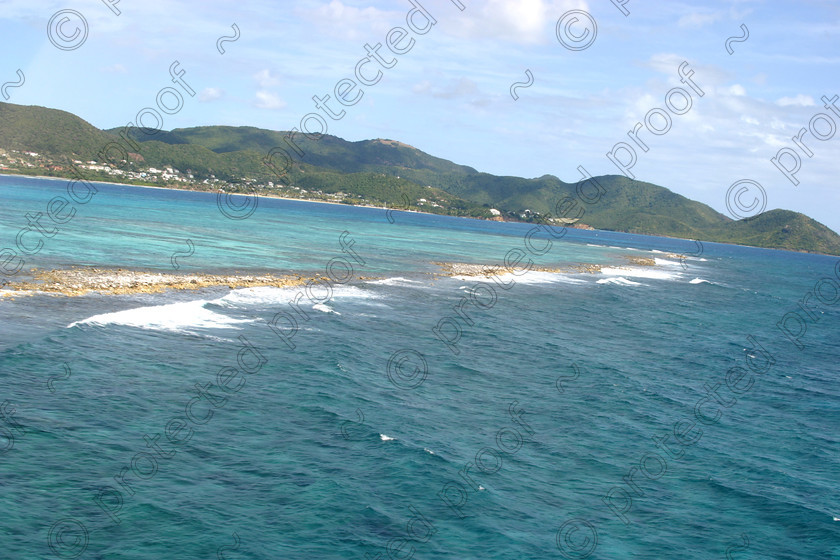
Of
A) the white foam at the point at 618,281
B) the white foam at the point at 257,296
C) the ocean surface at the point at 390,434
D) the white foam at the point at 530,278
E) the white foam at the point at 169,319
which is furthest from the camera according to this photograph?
the white foam at the point at 618,281

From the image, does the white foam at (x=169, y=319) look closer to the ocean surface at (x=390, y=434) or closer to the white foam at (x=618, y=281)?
the ocean surface at (x=390, y=434)

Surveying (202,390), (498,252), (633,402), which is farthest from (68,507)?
(498,252)

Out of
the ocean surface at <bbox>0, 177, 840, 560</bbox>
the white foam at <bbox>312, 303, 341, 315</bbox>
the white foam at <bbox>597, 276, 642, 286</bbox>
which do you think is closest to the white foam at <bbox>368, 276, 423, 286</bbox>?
the ocean surface at <bbox>0, 177, 840, 560</bbox>

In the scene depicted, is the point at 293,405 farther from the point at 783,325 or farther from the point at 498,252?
the point at 498,252

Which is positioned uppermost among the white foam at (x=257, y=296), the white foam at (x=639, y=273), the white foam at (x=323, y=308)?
the white foam at (x=639, y=273)

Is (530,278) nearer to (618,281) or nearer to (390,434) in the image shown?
(618,281)

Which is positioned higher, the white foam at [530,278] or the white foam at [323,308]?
the white foam at [530,278]

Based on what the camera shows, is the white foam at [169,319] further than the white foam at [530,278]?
No

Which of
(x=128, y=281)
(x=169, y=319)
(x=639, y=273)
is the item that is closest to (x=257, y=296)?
(x=128, y=281)

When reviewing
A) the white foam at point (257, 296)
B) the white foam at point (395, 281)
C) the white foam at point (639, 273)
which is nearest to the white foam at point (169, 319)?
the white foam at point (257, 296)
